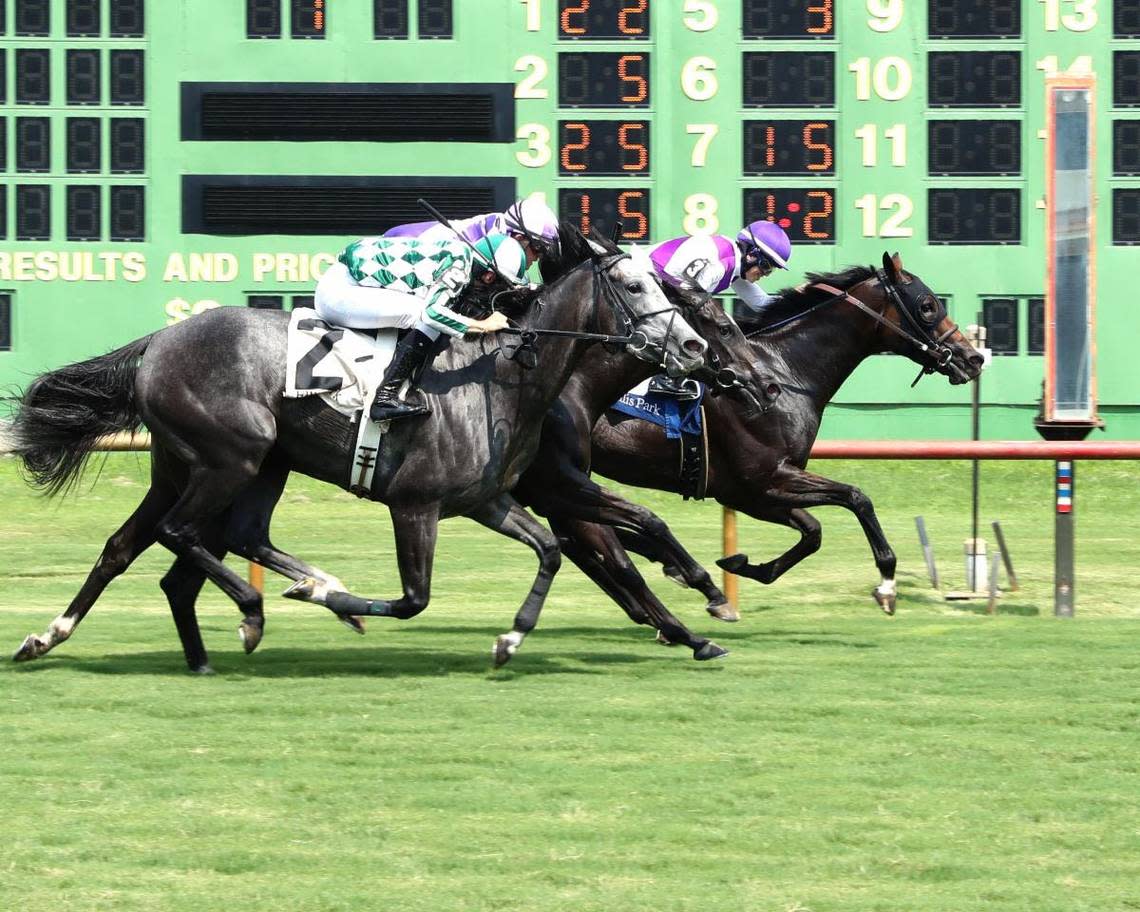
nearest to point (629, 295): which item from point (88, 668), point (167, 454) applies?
point (167, 454)

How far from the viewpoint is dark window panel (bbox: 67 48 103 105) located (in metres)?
18.1

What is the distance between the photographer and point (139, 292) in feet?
61.5

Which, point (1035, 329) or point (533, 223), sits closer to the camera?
point (533, 223)

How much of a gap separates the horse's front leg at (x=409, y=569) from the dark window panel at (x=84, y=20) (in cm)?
1308

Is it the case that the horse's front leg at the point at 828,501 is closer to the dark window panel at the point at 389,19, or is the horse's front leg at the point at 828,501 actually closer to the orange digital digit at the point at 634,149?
the orange digital digit at the point at 634,149

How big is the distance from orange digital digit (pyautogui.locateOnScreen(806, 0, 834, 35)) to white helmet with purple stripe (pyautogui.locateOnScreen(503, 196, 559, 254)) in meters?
11.9

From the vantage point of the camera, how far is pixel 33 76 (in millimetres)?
18000

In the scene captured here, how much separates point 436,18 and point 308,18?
4.02ft

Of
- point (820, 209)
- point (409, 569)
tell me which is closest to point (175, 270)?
point (820, 209)

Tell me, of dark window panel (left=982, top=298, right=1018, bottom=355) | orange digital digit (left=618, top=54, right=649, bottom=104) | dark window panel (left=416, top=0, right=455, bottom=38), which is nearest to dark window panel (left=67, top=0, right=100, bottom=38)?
dark window panel (left=416, top=0, right=455, bottom=38)

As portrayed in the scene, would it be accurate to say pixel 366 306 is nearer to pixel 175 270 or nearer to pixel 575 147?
pixel 575 147

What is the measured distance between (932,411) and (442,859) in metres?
15.8

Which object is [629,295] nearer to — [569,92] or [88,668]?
[88,668]

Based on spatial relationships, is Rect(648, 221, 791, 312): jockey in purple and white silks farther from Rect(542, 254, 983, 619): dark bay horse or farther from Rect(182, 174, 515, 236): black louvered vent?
Rect(182, 174, 515, 236): black louvered vent
